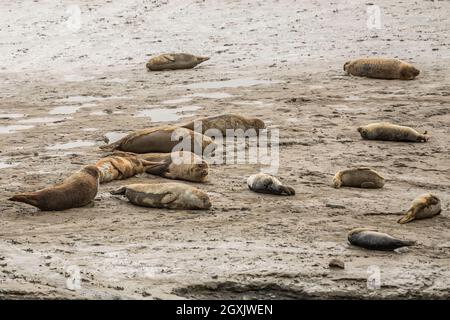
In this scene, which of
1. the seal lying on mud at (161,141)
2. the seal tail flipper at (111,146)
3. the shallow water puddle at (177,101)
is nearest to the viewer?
the seal lying on mud at (161,141)

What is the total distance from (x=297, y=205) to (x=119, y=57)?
861 cm

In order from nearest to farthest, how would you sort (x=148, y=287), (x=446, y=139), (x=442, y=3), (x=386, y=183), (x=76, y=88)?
(x=148, y=287) < (x=386, y=183) < (x=446, y=139) < (x=76, y=88) < (x=442, y=3)

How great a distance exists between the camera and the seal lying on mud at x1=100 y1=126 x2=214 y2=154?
8.66 meters

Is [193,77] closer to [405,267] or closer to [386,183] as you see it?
[386,183]

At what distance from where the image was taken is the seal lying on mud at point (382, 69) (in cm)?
1280

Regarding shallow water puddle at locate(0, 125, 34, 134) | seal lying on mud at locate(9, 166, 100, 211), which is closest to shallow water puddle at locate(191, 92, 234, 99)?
shallow water puddle at locate(0, 125, 34, 134)

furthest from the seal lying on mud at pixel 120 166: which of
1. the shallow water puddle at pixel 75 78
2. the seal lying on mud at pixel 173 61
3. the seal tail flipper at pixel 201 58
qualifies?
the seal tail flipper at pixel 201 58

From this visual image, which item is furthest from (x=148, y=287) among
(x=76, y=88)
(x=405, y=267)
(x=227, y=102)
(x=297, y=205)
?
(x=76, y=88)

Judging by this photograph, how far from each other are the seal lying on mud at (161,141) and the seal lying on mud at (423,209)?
262 centimetres

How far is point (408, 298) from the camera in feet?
17.2

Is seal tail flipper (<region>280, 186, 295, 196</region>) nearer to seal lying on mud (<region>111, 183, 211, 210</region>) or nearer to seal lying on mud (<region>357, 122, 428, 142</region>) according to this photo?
seal lying on mud (<region>111, 183, 211, 210</region>)

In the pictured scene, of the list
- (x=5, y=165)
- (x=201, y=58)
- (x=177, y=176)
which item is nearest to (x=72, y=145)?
(x=5, y=165)

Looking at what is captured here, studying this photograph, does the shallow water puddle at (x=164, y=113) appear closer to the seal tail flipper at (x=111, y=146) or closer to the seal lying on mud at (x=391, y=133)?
the seal tail flipper at (x=111, y=146)

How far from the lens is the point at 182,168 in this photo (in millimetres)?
7848
